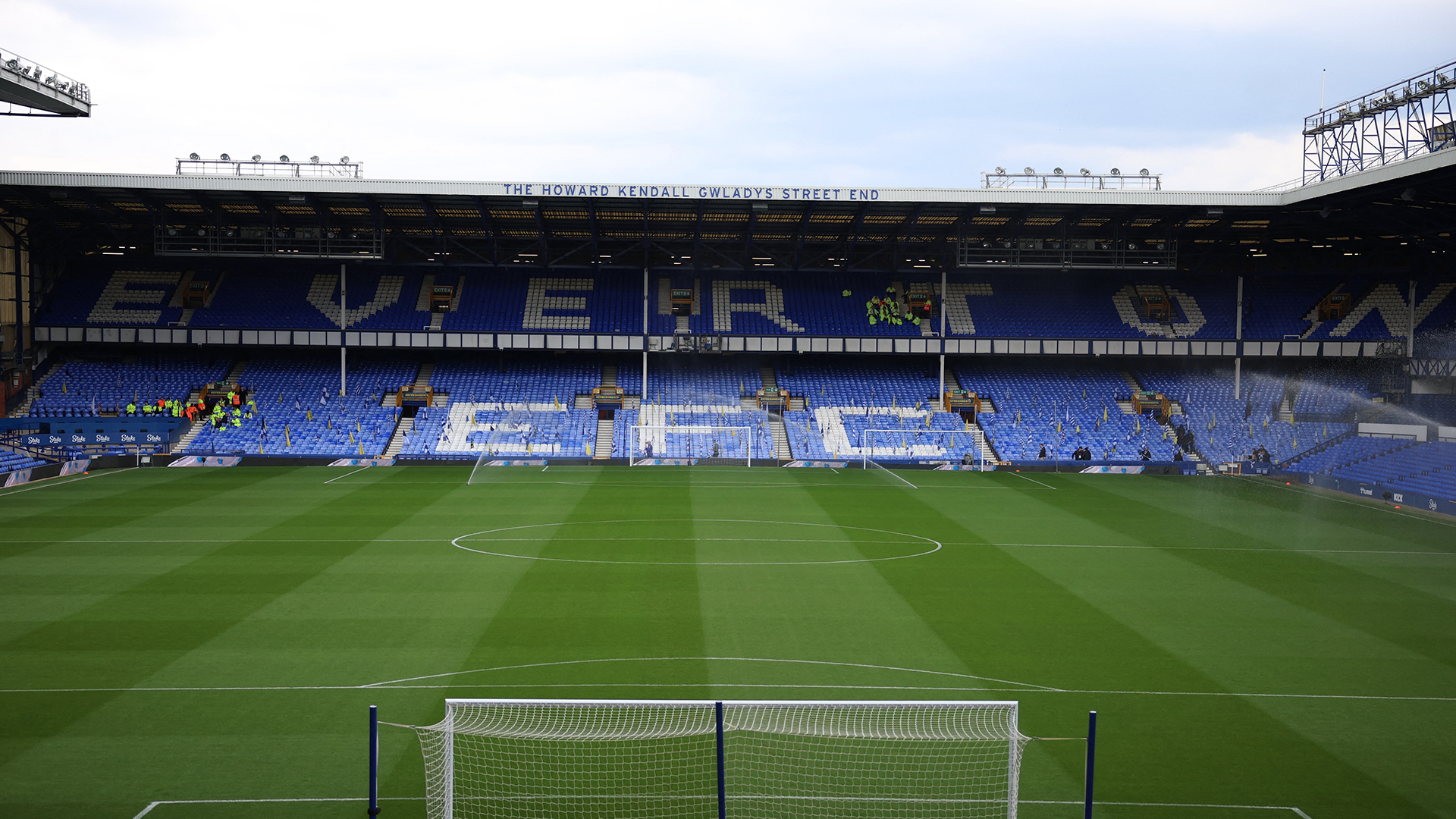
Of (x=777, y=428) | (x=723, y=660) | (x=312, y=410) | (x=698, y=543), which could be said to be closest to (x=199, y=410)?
(x=312, y=410)

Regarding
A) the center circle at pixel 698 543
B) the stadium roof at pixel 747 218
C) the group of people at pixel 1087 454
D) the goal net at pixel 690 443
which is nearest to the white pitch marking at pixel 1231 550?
the center circle at pixel 698 543

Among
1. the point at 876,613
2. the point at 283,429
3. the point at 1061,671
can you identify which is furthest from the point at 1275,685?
the point at 283,429

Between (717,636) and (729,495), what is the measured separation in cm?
1755

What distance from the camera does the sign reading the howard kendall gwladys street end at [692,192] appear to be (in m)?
41.0

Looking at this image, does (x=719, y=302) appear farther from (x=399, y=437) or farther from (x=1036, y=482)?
(x=1036, y=482)

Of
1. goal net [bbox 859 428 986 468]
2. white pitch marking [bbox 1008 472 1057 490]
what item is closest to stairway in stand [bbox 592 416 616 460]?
goal net [bbox 859 428 986 468]

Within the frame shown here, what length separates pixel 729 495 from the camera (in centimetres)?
3309

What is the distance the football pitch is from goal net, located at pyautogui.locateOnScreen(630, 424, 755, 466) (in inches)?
579

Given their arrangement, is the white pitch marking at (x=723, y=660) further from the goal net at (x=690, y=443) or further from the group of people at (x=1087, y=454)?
the group of people at (x=1087, y=454)

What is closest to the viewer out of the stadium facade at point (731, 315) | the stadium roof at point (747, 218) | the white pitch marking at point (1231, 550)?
the white pitch marking at point (1231, 550)

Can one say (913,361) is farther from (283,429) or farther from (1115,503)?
(283,429)

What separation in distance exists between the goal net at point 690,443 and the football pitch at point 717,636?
14.7 metres

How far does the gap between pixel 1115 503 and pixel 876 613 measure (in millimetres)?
18460

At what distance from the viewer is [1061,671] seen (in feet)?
45.7
